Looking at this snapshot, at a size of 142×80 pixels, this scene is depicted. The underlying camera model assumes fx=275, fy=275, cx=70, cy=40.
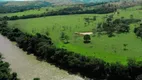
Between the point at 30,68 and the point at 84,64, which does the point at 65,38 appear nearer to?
the point at 30,68

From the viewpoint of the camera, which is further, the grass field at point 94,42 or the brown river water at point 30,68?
the grass field at point 94,42

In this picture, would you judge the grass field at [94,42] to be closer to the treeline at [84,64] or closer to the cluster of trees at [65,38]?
the cluster of trees at [65,38]

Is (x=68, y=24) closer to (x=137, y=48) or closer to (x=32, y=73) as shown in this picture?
(x=137, y=48)

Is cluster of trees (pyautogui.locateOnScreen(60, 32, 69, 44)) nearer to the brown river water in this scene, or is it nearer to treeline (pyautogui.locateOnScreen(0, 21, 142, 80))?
treeline (pyautogui.locateOnScreen(0, 21, 142, 80))

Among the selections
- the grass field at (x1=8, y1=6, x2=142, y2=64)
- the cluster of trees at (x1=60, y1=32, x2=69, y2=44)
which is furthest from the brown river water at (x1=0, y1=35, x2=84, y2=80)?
the cluster of trees at (x1=60, y1=32, x2=69, y2=44)

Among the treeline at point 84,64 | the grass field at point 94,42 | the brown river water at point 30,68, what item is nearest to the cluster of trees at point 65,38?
the grass field at point 94,42

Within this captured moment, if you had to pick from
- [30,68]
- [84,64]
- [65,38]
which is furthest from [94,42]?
[30,68]

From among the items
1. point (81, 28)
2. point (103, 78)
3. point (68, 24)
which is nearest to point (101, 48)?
point (103, 78)

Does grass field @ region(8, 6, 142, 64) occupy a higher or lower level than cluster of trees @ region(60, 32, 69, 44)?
lower
